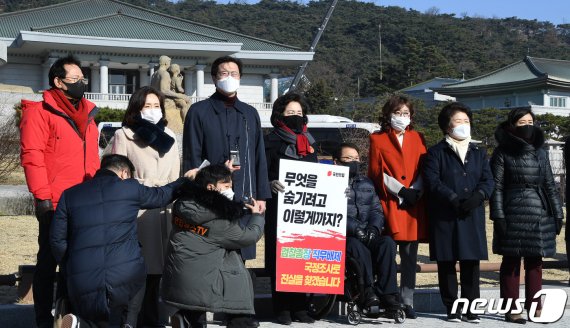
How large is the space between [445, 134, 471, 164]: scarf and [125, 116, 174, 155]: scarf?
218 centimetres

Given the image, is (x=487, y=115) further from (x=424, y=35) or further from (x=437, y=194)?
(x=424, y=35)

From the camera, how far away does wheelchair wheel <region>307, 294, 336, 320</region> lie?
653 cm

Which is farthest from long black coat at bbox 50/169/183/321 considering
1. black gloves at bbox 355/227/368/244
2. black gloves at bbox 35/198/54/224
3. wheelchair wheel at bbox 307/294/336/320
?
black gloves at bbox 355/227/368/244

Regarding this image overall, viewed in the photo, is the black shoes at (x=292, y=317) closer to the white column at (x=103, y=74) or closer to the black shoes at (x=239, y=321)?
the black shoes at (x=239, y=321)

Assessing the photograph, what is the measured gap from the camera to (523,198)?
6.66m

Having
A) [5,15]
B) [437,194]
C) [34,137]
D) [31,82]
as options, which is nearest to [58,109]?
[34,137]

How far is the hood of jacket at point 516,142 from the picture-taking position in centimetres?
671

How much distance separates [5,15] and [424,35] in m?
45.5

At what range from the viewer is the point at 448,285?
663cm

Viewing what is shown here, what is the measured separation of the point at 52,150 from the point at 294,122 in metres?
1.88

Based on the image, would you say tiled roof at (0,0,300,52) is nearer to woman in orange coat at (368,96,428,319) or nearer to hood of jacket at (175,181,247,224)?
woman in orange coat at (368,96,428,319)

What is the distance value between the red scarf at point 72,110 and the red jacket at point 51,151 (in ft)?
0.10

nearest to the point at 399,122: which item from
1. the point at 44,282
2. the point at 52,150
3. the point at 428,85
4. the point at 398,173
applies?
the point at 398,173

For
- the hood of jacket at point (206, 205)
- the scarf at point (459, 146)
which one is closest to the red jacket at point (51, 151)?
the hood of jacket at point (206, 205)
